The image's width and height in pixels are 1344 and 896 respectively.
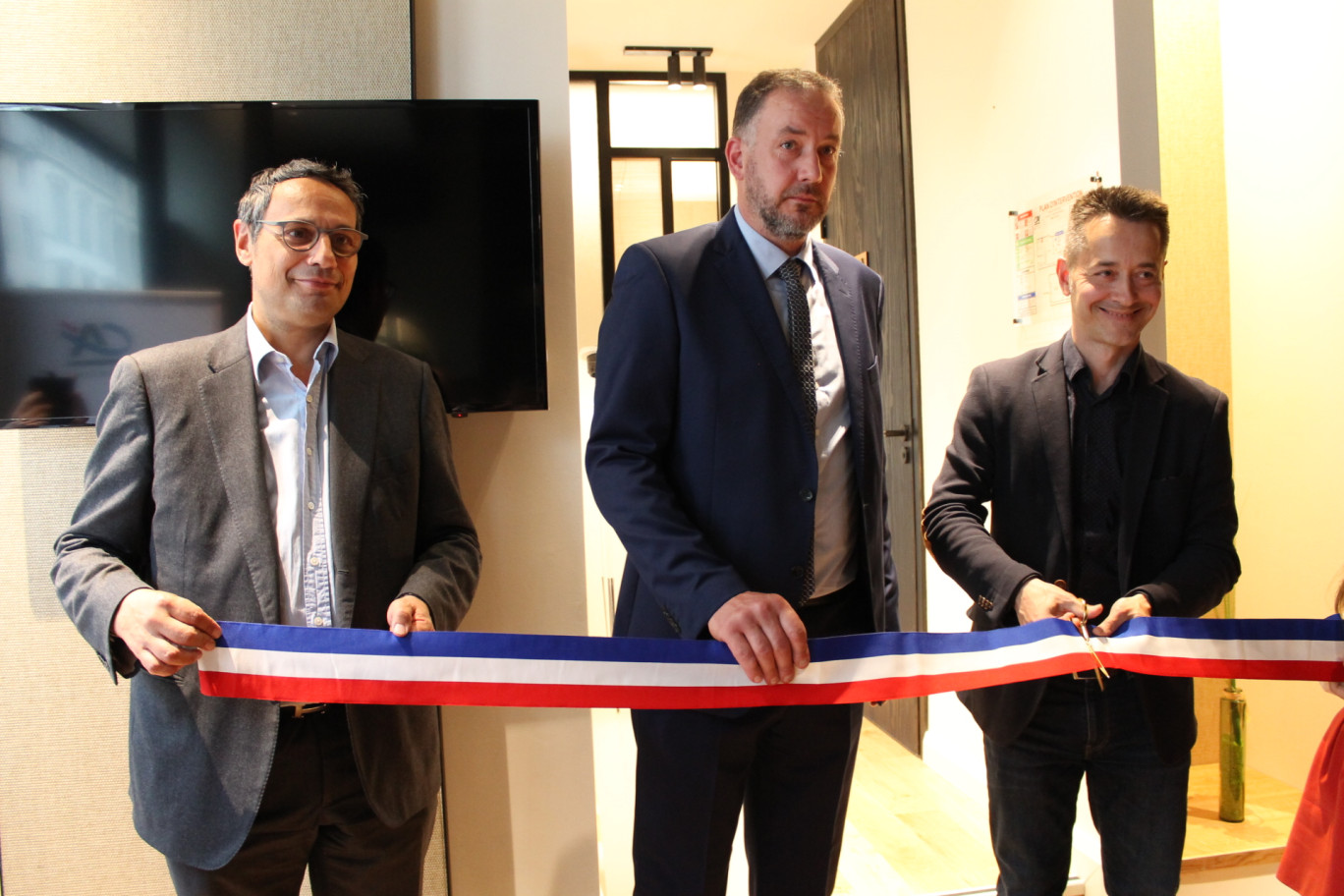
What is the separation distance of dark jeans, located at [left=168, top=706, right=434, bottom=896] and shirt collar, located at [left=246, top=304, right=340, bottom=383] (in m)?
0.61

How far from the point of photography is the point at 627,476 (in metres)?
1.40

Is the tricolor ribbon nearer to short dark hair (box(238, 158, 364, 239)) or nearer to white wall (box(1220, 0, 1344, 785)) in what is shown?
short dark hair (box(238, 158, 364, 239))

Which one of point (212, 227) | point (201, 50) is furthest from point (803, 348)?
point (201, 50)

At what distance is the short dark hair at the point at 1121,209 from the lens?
1727 millimetres

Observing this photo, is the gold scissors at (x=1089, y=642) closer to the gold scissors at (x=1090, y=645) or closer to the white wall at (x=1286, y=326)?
the gold scissors at (x=1090, y=645)

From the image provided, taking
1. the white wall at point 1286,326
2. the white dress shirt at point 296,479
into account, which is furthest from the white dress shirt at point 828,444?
the white wall at point 1286,326

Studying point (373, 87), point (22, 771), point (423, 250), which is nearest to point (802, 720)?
point (423, 250)

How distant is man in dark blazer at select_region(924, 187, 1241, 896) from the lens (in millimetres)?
1694

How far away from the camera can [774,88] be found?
1.53 m

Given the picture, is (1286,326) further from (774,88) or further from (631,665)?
(631,665)

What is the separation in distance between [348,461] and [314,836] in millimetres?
641

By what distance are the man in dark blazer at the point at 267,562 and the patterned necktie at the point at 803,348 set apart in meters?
0.63

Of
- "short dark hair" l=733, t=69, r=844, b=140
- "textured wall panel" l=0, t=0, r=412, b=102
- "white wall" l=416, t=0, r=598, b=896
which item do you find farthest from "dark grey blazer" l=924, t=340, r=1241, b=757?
A: "textured wall panel" l=0, t=0, r=412, b=102

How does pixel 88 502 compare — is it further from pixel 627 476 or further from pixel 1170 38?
pixel 1170 38
